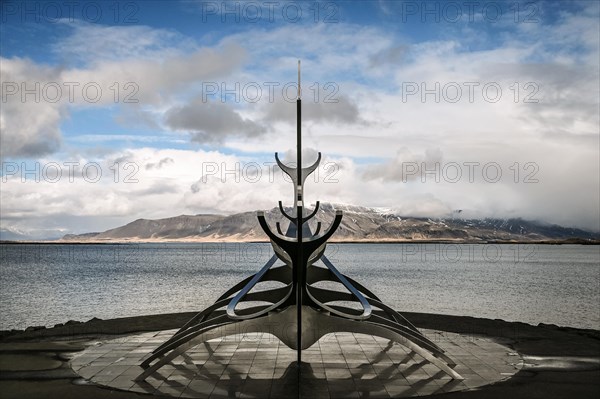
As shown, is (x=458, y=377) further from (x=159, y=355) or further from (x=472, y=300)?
(x=472, y=300)

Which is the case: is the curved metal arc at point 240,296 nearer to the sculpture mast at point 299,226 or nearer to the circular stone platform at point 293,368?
the sculpture mast at point 299,226

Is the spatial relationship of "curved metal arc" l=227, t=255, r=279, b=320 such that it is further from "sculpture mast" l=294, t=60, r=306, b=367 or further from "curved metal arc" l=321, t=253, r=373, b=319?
"curved metal arc" l=321, t=253, r=373, b=319

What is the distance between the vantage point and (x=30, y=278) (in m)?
83.3

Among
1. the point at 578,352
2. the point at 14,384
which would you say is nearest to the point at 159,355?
the point at 14,384

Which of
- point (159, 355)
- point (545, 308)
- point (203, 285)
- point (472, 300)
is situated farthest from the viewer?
point (203, 285)

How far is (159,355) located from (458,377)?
26.4ft

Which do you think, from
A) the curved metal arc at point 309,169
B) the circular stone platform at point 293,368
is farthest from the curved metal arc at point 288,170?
the circular stone platform at point 293,368

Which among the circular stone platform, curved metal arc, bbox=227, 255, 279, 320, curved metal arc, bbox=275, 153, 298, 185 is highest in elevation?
curved metal arc, bbox=275, 153, 298, 185

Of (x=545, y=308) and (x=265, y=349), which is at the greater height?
(x=265, y=349)

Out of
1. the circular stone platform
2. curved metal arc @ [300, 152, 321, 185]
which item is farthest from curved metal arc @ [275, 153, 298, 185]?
the circular stone platform

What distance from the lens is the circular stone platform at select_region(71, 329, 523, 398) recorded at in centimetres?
1548

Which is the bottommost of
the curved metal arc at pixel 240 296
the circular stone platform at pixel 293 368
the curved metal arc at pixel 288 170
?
the circular stone platform at pixel 293 368

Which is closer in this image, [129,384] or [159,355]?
[129,384]

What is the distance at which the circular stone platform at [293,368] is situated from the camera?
50.8 ft
